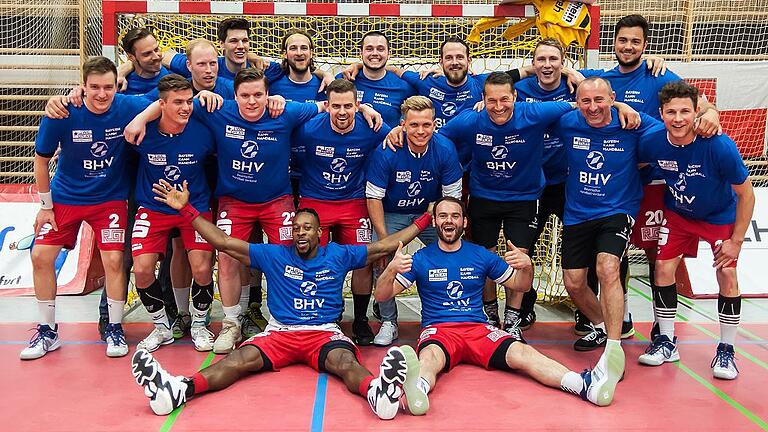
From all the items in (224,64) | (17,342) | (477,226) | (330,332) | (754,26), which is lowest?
(17,342)

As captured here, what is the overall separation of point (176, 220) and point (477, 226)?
2.34m

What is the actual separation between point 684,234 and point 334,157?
2.64 meters

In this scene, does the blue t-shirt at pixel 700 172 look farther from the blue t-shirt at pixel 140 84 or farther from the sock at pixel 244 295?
the blue t-shirt at pixel 140 84

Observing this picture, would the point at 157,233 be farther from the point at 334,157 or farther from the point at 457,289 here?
the point at 457,289

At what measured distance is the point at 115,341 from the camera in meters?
5.55

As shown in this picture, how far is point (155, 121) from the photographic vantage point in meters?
5.42

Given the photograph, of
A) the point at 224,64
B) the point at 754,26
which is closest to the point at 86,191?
the point at 224,64

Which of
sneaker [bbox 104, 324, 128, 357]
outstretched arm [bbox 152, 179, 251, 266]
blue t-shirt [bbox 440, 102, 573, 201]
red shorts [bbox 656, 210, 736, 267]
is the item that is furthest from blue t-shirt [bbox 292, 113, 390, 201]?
red shorts [bbox 656, 210, 736, 267]

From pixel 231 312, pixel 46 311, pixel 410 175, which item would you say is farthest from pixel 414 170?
pixel 46 311

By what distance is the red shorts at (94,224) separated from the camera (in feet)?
18.0

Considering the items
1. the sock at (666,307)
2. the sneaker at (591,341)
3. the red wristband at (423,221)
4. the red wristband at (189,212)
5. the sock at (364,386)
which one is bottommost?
the sneaker at (591,341)

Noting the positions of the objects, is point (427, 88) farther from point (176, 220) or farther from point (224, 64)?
point (176, 220)

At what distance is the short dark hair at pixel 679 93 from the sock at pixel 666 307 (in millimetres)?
1407

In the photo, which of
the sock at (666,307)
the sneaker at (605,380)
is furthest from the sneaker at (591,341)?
the sneaker at (605,380)
